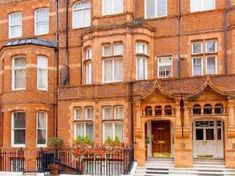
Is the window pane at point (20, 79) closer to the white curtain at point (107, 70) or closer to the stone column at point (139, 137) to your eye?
the white curtain at point (107, 70)

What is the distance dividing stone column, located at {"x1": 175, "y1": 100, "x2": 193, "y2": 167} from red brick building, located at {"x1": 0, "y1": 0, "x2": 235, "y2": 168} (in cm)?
5

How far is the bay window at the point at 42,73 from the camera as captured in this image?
92.0 ft

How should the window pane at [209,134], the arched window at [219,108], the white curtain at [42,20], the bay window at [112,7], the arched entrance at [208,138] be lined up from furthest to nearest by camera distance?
1. the white curtain at [42,20]
2. the bay window at [112,7]
3. the window pane at [209,134]
4. the arched entrance at [208,138]
5. the arched window at [219,108]

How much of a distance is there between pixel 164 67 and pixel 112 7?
15.1ft

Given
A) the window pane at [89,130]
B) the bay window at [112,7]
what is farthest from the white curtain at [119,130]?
the bay window at [112,7]

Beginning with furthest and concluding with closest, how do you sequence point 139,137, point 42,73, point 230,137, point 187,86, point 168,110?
point 42,73 → point 139,137 → point 168,110 → point 187,86 → point 230,137

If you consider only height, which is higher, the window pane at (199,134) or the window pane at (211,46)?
the window pane at (211,46)

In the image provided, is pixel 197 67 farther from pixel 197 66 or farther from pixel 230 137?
pixel 230 137

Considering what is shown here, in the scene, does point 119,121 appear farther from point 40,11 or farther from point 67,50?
point 40,11

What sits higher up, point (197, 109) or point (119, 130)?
point (197, 109)

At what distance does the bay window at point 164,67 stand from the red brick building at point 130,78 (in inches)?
2.2

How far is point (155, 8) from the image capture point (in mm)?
26594

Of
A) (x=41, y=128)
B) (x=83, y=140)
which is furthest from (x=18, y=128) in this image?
(x=83, y=140)

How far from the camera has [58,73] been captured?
2889cm
